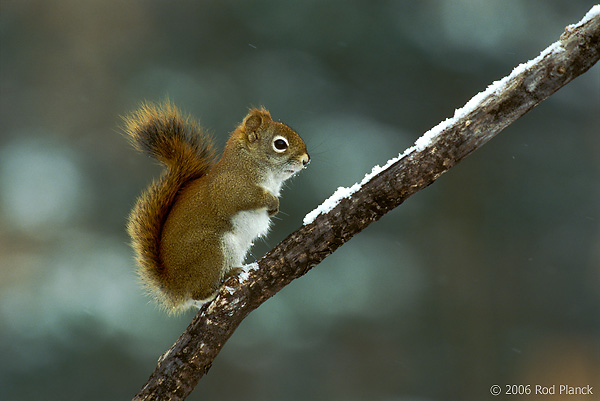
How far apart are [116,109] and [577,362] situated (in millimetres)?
3800

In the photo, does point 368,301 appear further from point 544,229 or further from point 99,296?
point 99,296

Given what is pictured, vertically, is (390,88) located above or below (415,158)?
above

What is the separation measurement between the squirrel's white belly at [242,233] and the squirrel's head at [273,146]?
19 centimetres

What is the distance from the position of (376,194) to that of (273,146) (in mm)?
556

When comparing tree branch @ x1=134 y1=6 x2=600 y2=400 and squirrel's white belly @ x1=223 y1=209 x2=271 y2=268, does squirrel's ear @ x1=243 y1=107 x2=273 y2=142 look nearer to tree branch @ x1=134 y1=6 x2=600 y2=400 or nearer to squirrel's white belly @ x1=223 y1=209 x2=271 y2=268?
squirrel's white belly @ x1=223 y1=209 x2=271 y2=268

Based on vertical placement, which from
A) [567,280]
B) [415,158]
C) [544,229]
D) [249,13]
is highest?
[249,13]

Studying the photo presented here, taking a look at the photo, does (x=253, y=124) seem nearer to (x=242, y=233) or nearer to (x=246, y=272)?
(x=242, y=233)

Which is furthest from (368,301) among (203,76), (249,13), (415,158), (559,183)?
(415,158)

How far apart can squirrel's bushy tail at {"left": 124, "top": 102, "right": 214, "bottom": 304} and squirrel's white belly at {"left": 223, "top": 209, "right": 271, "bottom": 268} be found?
0.26m

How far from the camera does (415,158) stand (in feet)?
6.10

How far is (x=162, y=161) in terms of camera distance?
233 cm

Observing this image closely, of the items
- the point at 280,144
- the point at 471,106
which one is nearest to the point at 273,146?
the point at 280,144

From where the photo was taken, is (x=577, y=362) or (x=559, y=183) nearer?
(x=577, y=362)

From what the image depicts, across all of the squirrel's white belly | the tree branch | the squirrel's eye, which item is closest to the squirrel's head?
the squirrel's eye
